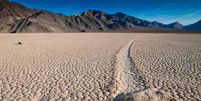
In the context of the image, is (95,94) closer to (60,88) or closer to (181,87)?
(60,88)

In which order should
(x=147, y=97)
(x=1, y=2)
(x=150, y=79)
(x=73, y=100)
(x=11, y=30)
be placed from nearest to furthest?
(x=147, y=97) → (x=73, y=100) → (x=150, y=79) → (x=11, y=30) → (x=1, y=2)

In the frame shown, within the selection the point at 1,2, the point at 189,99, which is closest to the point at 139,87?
the point at 189,99

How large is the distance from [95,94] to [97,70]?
182cm

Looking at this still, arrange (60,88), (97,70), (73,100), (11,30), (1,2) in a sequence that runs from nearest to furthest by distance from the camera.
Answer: (73,100) → (60,88) → (97,70) → (11,30) → (1,2)

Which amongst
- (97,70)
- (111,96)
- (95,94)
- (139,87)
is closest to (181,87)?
(139,87)

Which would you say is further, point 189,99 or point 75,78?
point 75,78

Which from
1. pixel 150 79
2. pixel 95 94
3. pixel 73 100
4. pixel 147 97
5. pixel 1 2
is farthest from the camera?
pixel 1 2

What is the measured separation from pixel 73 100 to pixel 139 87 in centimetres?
206

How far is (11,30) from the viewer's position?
62.4 m

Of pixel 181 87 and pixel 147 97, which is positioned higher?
pixel 147 97

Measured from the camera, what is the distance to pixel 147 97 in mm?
2301

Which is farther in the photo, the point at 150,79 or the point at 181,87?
the point at 150,79

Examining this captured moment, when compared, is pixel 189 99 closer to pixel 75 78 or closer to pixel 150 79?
pixel 150 79

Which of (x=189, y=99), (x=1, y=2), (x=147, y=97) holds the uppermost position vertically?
(x=1, y=2)
